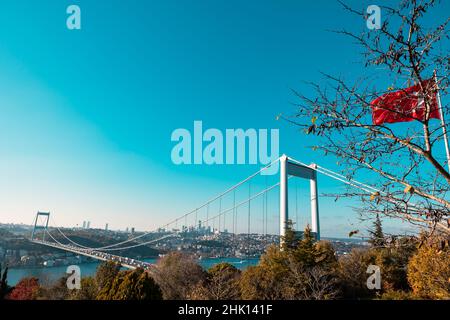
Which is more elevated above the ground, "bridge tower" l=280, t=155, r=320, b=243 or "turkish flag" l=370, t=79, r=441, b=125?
"bridge tower" l=280, t=155, r=320, b=243

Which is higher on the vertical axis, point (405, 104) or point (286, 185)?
point (286, 185)

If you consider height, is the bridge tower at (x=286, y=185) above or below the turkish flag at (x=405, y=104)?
above

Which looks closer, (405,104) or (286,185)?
(405,104)

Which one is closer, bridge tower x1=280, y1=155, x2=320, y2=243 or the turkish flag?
the turkish flag

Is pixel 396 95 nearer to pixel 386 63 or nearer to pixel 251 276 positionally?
pixel 386 63

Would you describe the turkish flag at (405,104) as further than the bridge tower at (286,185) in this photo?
No
